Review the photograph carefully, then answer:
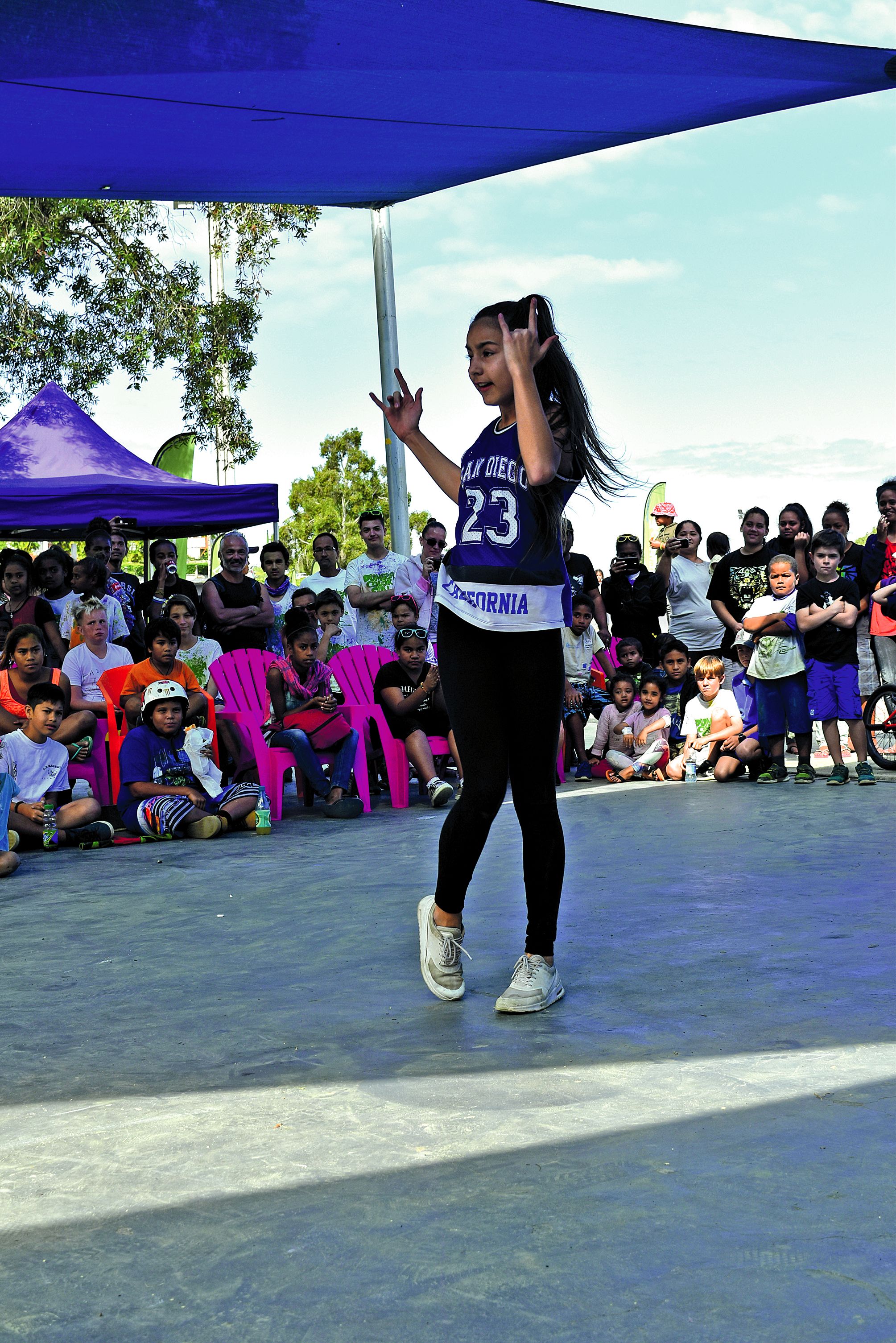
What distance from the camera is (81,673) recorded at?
7484mm

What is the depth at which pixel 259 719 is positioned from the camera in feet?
24.4

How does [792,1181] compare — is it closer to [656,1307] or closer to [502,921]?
[656,1307]

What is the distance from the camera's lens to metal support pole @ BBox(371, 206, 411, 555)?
30.2 feet

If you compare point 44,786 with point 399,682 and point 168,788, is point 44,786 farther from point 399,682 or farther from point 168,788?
point 399,682

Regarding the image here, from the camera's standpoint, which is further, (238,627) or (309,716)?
(238,627)

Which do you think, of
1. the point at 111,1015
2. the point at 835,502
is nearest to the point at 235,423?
the point at 835,502

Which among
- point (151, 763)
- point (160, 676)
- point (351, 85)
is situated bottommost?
point (151, 763)

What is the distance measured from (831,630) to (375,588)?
9.94 ft

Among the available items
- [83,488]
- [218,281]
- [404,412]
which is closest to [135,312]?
[218,281]

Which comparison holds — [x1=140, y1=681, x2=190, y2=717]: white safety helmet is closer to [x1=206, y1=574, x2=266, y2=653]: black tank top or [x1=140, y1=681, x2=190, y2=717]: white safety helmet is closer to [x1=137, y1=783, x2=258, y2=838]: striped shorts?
[x1=137, y1=783, x2=258, y2=838]: striped shorts

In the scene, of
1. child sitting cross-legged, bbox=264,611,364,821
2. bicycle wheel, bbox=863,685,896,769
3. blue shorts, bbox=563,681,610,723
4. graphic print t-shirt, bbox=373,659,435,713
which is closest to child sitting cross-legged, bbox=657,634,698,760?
blue shorts, bbox=563,681,610,723

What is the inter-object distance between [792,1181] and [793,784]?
5.92 m

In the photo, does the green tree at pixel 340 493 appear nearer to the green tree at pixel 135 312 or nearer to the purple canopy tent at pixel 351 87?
the green tree at pixel 135 312

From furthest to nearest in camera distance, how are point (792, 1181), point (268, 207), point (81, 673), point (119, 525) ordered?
point (268, 207) < point (119, 525) < point (81, 673) < point (792, 1181)
